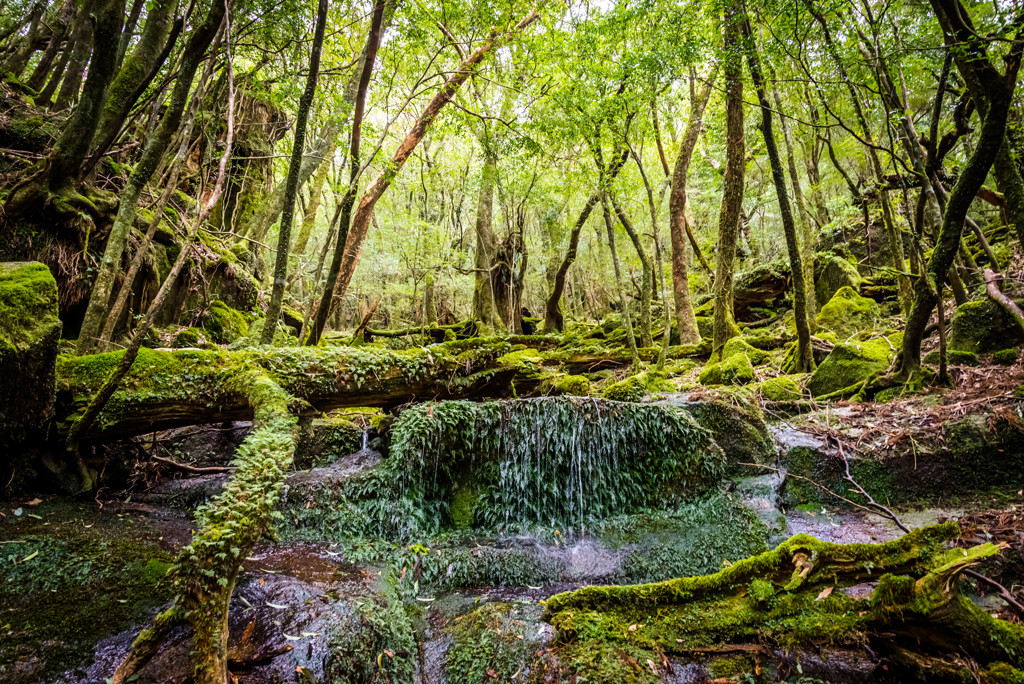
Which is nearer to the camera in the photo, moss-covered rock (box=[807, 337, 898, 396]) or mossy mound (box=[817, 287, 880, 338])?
moss-covered rock (box=[807, 337, 898, 396])

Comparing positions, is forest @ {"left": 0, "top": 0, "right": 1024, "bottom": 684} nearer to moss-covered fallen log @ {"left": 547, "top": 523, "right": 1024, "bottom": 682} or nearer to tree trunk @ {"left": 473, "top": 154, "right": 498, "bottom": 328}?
moss-covered fallen log @ {"left": 547, "top": 523, "right": 1024, "bottom": 682}

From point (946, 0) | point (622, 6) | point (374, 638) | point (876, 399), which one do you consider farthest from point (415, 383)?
point (622, 6)

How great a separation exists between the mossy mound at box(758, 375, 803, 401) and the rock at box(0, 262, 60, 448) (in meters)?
9.42

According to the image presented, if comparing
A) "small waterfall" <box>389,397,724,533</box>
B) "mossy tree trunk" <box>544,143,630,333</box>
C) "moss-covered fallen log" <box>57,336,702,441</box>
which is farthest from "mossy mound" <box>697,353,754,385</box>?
"mossy tree trunk" <box>544,143,630,333</box>

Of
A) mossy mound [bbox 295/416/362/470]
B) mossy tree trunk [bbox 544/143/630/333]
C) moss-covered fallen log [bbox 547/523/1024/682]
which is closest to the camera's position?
moss-covered fallen log [bbox 547/523/1024/682]

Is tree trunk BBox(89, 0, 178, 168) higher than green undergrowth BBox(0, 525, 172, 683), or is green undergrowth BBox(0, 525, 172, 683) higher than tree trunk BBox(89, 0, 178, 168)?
tree trunk BBox(89, 0, 178, 168)

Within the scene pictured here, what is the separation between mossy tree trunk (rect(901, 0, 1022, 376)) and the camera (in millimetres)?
4051

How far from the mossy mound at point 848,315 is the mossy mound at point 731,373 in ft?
10.3

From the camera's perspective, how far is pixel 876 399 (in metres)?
6.05

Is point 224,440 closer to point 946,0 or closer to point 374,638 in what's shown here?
point 374,638

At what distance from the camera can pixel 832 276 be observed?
37.7 ft

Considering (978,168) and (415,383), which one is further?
(415,383)

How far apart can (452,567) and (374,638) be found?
5.32 ft

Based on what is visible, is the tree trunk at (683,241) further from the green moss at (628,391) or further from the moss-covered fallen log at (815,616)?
the moss-covered fallen log at (815,616)
